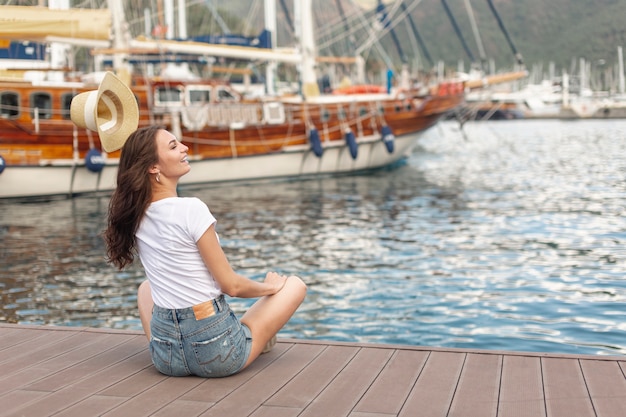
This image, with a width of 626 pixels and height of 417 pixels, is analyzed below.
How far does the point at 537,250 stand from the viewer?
14.5 m

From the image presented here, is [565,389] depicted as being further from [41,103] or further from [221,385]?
[41,103]

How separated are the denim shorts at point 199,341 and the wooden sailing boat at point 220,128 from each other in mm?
17720

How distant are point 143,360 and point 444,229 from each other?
39.3 ft

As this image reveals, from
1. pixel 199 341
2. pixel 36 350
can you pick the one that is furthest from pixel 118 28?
pixel 199 341

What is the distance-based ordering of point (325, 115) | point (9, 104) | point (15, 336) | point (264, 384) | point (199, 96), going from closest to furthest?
point (264, 384)
point (15, 336)
point (9, 104)
point (199, 96)
point (325, 115)

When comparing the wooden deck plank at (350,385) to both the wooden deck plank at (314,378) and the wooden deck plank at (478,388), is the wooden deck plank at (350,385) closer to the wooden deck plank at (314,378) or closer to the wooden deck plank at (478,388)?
the wooden deck plank at (314,378)

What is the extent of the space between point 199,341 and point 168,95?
823 inches

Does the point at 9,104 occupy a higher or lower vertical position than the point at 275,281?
higher

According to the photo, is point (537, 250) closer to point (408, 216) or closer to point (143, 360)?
point (408, 216)

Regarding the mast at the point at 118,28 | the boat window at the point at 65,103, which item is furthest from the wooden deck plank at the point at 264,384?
the mast at the point at 118,28

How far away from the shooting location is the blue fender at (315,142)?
28.0 meters

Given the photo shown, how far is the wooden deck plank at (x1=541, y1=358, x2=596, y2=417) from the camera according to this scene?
14.9 ft

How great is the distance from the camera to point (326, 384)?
5.09 m

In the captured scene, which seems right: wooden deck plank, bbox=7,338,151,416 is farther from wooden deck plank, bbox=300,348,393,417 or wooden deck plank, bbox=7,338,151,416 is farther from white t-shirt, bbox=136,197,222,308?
wooden deck plank, bbox=300,348,393,417
